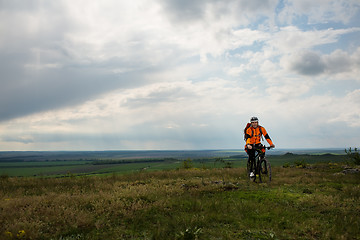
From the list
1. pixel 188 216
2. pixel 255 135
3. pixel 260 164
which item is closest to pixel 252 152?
pixel 260 164

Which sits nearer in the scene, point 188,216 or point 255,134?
point 188,216

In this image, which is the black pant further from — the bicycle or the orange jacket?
the orange jacket

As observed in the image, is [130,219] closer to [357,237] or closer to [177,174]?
[357,237]

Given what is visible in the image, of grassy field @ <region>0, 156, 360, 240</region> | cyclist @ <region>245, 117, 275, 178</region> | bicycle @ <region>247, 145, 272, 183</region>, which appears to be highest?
cyclist @ <region>245, 117, 275, 178</region>

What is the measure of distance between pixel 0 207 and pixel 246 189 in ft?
30.2

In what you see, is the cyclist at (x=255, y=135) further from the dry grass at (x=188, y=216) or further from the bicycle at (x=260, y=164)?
the dry grass at (x=188, y=216)

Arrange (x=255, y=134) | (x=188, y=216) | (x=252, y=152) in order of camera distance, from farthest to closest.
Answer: (x=252, y=152) → (x=255, y=134) → (x=188, y=216)

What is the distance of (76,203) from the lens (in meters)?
7.86

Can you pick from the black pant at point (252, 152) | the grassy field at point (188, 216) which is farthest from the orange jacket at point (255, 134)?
the grassy field at point (188, 216)

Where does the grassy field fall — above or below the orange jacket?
below

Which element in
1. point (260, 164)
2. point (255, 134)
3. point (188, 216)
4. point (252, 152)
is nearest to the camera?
point (188, 216)

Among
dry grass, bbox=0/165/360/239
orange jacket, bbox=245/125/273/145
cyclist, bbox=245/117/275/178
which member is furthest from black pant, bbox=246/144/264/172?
dry grass, bbox=0/165/360/239

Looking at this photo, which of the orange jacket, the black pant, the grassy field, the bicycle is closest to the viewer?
the grassy field

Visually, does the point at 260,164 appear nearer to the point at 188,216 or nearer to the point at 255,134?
the point at 255,134
